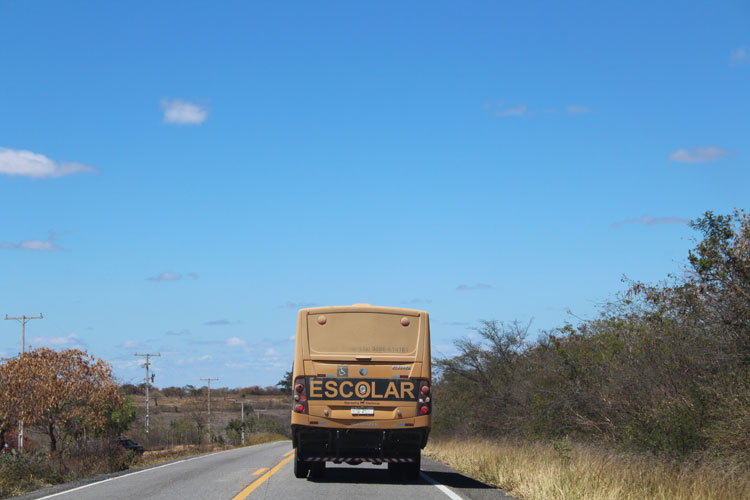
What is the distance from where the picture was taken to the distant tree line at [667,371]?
1423 cm

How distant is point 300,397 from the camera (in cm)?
1470

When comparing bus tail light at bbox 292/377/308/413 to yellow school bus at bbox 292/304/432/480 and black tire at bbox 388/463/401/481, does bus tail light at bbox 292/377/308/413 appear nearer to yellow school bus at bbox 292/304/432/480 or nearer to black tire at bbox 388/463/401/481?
yellow school bus at bbox 292/304/432/480

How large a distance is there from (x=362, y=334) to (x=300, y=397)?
167 cm

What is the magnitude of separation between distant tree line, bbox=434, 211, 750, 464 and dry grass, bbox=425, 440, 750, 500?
1.06 m

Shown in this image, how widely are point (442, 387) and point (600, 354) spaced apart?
61.6ft

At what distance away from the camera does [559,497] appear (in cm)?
1150

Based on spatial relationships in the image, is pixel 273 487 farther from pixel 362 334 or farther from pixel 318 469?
pixel 362 334

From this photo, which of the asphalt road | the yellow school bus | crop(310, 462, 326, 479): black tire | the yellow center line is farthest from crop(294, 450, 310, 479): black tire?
the yellow school bus

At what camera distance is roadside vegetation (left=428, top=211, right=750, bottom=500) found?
1225cm

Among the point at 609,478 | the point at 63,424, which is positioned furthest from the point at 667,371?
the point at 63,424

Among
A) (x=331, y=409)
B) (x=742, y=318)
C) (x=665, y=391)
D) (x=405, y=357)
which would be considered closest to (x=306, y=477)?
(x=331, y=409)

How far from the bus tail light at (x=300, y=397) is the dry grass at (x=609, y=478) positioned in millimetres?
4104

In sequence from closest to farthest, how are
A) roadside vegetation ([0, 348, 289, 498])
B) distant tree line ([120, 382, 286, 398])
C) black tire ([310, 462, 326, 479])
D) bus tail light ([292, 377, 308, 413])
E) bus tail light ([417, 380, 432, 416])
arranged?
bus tail light ([292, 377, 308, 413])
bus tail light ([417, 380, 432, 416])
black tire ([310, 462, 326, 479])
roadside vegetation ([0, 348, 289, 498])
distant tree line ([120, 382, 286, 398])

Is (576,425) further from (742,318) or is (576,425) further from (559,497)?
(559,497)
